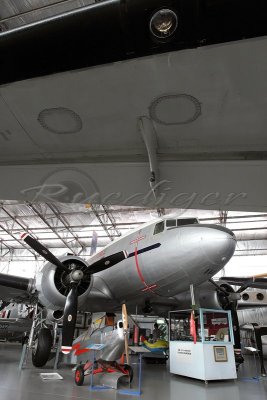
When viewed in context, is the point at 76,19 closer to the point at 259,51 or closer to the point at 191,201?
the point at 259,51

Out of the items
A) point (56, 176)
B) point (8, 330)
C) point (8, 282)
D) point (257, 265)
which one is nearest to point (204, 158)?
point (56, 176)

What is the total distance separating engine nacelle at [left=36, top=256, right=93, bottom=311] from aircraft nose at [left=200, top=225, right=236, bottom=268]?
3489 mm

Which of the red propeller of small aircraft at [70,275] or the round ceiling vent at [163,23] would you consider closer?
the round ceiling vent at [163,23]

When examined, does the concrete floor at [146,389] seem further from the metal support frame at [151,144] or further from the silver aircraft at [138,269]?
the metal support frame at [151,144]

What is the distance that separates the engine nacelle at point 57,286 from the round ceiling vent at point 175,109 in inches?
285

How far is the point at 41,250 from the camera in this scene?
7.67 metres

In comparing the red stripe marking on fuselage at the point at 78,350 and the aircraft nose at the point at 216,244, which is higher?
the aircraft nose at the point at 216,244

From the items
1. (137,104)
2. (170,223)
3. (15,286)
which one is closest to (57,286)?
(15,286)

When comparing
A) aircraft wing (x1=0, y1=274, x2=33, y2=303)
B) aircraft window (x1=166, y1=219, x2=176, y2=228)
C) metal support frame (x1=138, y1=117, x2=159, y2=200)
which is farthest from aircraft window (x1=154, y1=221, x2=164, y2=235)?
metal support frame (x1=138, y1=117, x2=159, y2=200)

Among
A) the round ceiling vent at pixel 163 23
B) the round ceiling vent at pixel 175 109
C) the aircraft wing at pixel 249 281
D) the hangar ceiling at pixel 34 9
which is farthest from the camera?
the aircraft wing at pixel 249 281

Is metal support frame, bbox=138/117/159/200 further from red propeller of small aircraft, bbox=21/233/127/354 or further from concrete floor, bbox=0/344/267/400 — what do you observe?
red propeller of small aircraft, bbox=21/233/127/354

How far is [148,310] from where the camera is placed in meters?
9.96

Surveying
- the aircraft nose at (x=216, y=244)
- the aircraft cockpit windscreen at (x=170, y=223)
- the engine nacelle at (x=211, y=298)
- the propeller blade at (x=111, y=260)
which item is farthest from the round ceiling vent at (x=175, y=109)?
the engine nacelle at (x=211, y=298)

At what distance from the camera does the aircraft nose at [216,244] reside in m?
6.79
